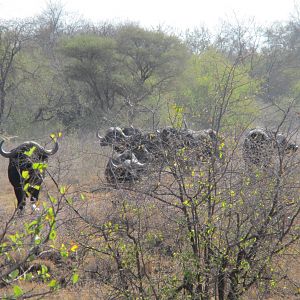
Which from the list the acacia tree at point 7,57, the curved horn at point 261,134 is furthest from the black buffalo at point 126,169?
the acacia tree at point 7,57

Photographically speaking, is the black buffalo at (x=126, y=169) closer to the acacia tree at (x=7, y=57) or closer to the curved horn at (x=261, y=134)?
the curved horn at (x=261, y=134)

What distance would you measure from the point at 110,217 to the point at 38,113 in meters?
20.0

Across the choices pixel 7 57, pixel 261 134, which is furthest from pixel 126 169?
pixel 7 57

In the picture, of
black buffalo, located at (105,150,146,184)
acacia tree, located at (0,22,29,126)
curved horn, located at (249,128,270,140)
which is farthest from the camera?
acacia tree, located at (0,22,29,126)

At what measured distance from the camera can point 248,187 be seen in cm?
475

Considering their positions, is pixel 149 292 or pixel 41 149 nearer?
pixel 149 292

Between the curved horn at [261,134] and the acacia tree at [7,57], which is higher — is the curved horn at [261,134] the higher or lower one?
the lower one

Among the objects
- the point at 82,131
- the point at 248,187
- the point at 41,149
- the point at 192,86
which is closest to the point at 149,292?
the point at 248,187

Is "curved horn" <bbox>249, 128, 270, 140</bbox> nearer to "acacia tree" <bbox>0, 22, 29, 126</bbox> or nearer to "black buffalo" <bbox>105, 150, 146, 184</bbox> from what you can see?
"black buffalo" <bbox>105, 150, 146, 184</bbox>

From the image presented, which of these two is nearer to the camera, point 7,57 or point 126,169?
point 126,169

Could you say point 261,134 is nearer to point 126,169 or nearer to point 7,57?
point 126,169

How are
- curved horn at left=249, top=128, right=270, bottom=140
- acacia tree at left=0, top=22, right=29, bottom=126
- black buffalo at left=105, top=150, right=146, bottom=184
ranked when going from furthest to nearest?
acacia tree at left=0, top=22, right=29, bottom=126, curved horn at left=249, top=128, right=270, bottom=140, black buffalo at left=105, top=150, right=146, bottom=184

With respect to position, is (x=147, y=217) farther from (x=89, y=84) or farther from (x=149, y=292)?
(x=89, y=84)

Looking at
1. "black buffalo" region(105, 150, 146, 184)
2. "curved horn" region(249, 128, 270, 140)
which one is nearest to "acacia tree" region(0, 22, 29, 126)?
"black buffalo" region(105, 150, 146, 184)
